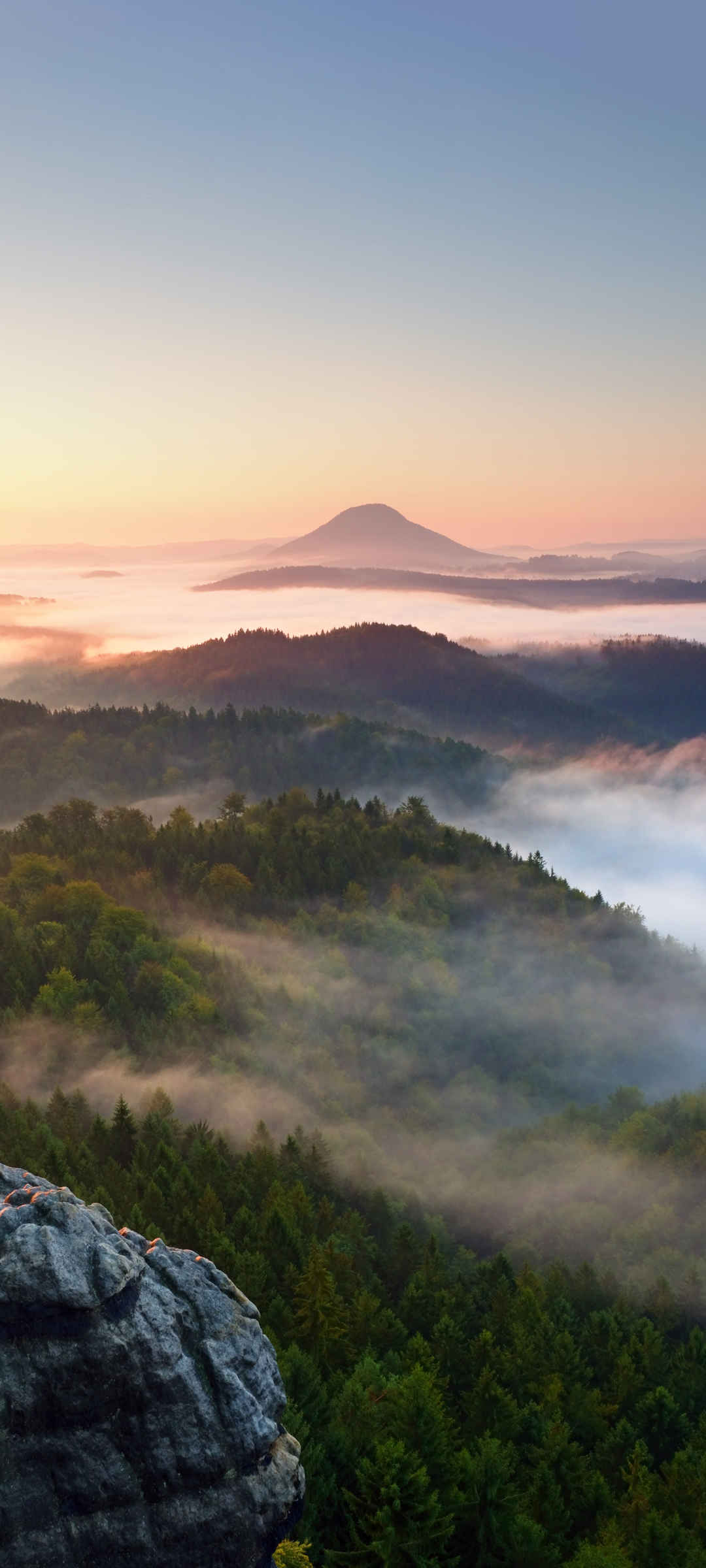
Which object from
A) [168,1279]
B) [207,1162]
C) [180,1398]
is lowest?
[207,1162]

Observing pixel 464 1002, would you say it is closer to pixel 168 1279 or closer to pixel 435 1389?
pixel 435 1389

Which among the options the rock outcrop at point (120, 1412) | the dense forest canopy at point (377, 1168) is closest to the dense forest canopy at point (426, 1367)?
the dense forest canopy at point (377, 1168)

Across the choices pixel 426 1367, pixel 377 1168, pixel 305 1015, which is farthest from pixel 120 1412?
pixel 305 1015

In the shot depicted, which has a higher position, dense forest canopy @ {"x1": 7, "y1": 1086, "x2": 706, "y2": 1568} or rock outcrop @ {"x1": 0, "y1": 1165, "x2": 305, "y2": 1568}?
rock outcrop @ {"x1": 0, "y1": 1165, "x2": 305, "y2": 1568}

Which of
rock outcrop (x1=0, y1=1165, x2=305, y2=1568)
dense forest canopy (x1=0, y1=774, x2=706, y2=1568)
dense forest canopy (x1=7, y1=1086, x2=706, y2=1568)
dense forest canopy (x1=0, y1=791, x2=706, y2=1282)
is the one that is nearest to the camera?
rock outcrop (x1=0, y1=1165, x2=305, y2=1568)

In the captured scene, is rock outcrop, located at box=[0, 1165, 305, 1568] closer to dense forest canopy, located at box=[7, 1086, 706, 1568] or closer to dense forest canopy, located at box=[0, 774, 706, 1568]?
dense forest canopy, located at box=[7, 1086, 706, 1568]

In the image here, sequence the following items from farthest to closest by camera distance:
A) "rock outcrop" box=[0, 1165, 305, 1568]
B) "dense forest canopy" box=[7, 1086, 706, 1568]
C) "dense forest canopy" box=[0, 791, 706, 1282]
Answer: "dense forest canopy" box=[0, 791, 706, 1282] → "dense forest canopy" box=[7, 1086, 706, 1568] → "rock outcrop" box=[0, 1165, 305, 1568]

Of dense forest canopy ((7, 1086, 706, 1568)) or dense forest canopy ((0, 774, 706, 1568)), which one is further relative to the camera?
dense forest canopy ((0, 774, 706, 1568))

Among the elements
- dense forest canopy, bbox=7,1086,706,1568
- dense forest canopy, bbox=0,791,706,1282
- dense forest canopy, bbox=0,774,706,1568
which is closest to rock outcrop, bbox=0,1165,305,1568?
dense forest canopy, bbox=7,1086,706,1568

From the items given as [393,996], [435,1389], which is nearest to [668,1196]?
[393,996]
